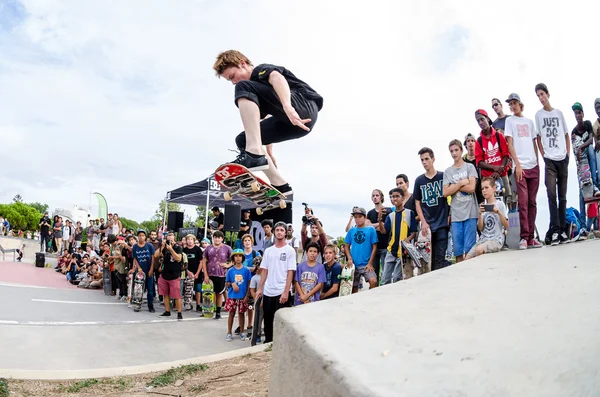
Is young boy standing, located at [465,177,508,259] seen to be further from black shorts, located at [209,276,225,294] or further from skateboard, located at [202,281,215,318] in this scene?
skateboard, located at [202,281,215,318]

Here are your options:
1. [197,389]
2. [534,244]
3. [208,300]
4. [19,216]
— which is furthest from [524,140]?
[19,216]

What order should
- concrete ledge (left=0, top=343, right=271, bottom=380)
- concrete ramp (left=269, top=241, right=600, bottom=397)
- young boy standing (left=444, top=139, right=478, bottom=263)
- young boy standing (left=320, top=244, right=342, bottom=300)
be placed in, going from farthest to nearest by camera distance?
young boy standing (left=320, top=244, right=342, bottom=300) < concrete ledge (left=0, top=343, right=271, bottom=380) < young boy standing (left=444, top=139, right=478, bottom=263) < concrete ramp (left=269, top=241, right=600, bottom=397)

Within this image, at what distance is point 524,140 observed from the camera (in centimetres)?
504

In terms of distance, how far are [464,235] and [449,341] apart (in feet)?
11.6

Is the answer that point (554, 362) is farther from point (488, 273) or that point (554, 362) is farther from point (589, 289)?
point (488, 273)

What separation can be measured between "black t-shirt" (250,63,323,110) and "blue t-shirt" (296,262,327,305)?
358 centimetres

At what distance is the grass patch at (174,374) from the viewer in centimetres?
467

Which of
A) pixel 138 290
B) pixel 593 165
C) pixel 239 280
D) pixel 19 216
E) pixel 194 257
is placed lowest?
pixel 138 290

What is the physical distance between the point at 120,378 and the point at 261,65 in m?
4.01

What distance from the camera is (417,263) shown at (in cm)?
495

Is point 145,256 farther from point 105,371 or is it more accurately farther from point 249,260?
point 105,371

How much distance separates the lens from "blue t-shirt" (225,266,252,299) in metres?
7.18

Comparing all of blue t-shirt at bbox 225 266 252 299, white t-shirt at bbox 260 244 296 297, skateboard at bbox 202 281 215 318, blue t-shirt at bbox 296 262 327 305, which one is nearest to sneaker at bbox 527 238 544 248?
blue t-shirt at bbox 296 262 327 305

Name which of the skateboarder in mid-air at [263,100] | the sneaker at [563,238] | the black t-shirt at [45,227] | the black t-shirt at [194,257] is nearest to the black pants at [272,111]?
the skateboarder in mid-air at [263,100]
